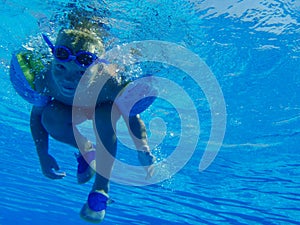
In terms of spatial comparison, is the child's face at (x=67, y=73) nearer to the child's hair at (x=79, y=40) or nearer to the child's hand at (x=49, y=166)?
the child's hair at (x=79, y=40)

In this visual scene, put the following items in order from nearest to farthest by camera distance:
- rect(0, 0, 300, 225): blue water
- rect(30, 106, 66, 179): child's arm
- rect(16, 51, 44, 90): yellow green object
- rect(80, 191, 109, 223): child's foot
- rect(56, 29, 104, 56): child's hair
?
1. rect(80, 191, 109, 223): child's foot
2. rect(56, 29, 104, 56): child's hair
3. rect(16, 51, 44, 90): yellow green object
4. rect(30, 106, 66, 179): child's arm
5. rect(0, 0, 300, 225): blue water

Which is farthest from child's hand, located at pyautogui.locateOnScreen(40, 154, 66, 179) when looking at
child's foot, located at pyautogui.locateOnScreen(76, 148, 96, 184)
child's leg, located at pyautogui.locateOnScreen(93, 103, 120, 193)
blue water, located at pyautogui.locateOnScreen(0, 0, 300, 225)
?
blue water, located at pyautogui.locateOnScreen(0, 0, 300, 225)

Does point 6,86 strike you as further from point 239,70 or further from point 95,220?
point 95,220

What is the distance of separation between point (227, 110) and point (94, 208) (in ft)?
24.9

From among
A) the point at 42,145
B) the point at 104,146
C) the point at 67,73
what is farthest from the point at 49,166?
the point at 67,73

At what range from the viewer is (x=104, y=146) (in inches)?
206

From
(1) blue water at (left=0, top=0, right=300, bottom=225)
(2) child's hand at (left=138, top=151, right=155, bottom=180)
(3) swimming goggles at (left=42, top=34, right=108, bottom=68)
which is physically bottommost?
(2) child's hand at (left=138, top=151, right=155, bottom=180)

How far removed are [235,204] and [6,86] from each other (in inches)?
557

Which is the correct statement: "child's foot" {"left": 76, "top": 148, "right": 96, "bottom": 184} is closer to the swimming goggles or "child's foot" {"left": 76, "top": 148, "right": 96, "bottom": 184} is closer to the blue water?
the swimming goggles

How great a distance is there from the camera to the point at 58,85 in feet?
17.1

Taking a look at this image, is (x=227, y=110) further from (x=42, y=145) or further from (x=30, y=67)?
(x=30, y=67)

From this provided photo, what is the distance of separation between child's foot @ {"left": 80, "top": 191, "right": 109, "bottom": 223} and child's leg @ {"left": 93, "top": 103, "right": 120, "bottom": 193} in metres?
0.22

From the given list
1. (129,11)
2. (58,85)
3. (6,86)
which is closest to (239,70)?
(129,11)

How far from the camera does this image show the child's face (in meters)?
4.88
